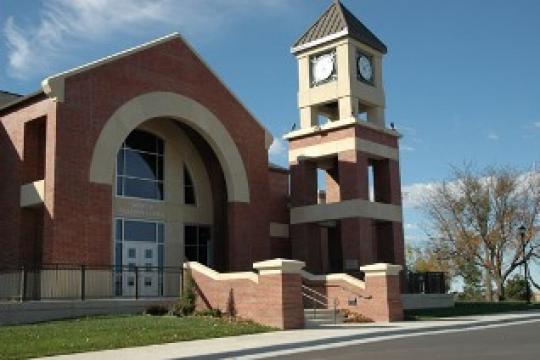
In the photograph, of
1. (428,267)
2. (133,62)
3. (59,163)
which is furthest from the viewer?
(428,267)

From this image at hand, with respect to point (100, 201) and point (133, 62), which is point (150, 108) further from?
point (100, 201)

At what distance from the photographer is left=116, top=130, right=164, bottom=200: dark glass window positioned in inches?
1223

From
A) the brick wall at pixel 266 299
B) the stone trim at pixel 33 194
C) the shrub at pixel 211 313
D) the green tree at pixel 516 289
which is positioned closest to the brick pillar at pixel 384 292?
the brick wall at pixel 266 299

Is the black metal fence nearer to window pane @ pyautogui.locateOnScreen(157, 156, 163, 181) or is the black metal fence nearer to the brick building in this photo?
the brick building

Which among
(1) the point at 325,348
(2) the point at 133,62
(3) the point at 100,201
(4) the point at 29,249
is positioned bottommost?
(1) the point at 325,348

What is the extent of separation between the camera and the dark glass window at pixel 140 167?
3106 centimetres

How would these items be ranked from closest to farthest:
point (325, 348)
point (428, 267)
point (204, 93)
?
point (325, 348) → point (204, 93) → point (428, 267)

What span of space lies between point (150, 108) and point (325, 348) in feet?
53.3

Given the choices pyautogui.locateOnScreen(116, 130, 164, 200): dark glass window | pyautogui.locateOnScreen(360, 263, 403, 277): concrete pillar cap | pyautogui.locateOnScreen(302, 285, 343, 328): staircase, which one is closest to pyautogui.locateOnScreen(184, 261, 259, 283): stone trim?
pyautogui.locateOnScreen(302, 285, 343, 328): staircase

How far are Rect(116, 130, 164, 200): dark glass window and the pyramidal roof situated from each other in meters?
10.9

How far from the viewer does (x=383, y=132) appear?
126ft

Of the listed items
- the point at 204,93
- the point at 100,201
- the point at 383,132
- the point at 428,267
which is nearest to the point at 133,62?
the point at 204,93

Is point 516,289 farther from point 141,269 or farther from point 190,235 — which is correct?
point 141,269

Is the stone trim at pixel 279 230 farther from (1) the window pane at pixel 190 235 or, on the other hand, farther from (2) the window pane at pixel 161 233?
(2) the window pane at pixel 161 233
